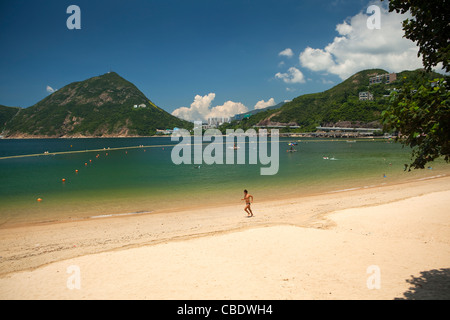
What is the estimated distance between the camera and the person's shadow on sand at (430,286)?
700 cm

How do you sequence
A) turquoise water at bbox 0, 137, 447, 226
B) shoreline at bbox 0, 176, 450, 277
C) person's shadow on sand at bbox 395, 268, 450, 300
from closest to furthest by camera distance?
person's shadow on sand at bbox 395, 268, 450, 300 < shoreline at bbox 0, 176, 450, 277 < turquoise water at bbox 0, 137, 447, 226

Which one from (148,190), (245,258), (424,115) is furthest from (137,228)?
(424,115)

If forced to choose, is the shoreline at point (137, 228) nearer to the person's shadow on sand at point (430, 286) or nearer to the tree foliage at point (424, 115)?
the person's shadow on sand at point (430, 286)

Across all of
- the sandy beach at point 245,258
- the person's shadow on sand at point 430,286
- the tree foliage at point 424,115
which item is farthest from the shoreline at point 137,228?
the tree foliage at point 424,115

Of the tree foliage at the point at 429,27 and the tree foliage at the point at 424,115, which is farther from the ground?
the tree foliage at the point at 429,27

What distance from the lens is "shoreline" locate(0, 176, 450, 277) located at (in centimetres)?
1253

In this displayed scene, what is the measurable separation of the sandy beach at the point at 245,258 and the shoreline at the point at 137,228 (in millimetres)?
107

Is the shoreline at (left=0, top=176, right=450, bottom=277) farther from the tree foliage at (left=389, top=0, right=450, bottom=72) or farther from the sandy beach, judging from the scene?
the tree foliage at (left=389, top=0, right=450, bottom=72)

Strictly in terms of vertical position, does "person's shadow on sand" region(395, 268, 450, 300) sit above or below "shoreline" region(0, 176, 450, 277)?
above

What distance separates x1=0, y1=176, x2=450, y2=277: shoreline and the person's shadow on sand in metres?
5.74

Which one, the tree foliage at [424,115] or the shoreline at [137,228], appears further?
the shoreline at [137,228]

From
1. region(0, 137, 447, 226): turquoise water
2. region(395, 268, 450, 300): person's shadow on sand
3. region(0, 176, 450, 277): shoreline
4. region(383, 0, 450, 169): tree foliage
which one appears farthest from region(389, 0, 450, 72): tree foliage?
region(0, 137, 447, 226): turquoise water

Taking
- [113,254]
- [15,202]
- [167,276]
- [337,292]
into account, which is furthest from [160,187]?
[337,292]

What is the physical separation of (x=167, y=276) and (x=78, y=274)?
3.48m
